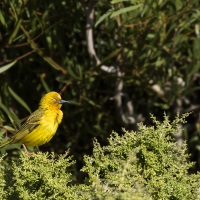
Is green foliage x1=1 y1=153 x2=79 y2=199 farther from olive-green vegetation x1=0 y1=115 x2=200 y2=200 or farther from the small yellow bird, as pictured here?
the small yellow bird

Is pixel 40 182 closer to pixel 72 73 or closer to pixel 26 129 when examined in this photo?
pixel 26 129

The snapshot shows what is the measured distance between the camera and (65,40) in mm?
5707

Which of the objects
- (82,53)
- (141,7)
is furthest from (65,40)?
(141,7)

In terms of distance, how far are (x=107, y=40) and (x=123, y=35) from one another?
386mm

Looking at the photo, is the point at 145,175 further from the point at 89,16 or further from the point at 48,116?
the point at 89,16

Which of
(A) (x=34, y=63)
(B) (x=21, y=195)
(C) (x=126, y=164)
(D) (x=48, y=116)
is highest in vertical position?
(A) (x=34, y=63)

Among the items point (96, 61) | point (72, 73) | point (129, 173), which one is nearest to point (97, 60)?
point (96, 61)

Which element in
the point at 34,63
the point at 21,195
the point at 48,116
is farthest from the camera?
the point at 34,63

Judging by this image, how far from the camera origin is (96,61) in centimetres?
514

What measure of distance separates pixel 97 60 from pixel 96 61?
0.04ft

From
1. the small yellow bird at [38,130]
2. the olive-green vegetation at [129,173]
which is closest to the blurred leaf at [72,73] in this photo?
the small yellow bird at [38,130]

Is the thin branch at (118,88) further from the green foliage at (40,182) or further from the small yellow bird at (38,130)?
the green foliage at (40,182)

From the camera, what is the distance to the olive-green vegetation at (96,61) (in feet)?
15.9

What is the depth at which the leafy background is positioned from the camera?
486 cm
